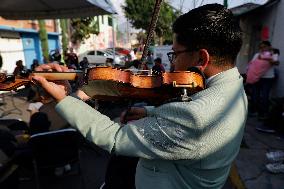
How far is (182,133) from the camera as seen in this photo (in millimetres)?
1115

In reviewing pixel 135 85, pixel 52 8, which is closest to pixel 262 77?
pixel 52 8

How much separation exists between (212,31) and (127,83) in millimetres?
524

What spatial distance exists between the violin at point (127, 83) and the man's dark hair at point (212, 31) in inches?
5.3

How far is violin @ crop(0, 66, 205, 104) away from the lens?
131 cm

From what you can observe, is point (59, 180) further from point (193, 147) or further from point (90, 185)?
point (193, 147)

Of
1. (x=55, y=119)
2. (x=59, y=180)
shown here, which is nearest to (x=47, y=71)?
(x=55, y=119)

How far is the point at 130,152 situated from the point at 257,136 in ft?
16.7

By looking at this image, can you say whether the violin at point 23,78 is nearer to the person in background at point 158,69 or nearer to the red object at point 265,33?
the person in background at point 158,69

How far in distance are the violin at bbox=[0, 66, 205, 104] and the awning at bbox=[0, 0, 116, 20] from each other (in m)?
3.26

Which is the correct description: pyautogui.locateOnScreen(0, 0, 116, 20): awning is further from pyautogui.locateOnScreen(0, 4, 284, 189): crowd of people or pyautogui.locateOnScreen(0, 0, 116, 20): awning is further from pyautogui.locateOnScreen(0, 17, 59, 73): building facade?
pyautogui.locateOnScreen(0, 17, 59, 73): building facade

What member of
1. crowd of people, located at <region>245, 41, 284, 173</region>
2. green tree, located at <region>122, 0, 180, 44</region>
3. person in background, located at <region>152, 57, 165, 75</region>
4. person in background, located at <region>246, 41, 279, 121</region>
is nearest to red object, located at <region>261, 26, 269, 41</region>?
crowd of people, located at <region>245, 41, 284, 173</region>

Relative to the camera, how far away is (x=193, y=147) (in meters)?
1.14

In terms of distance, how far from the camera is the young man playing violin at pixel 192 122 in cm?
113

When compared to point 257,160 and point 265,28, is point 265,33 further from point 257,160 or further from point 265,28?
point 257,160
